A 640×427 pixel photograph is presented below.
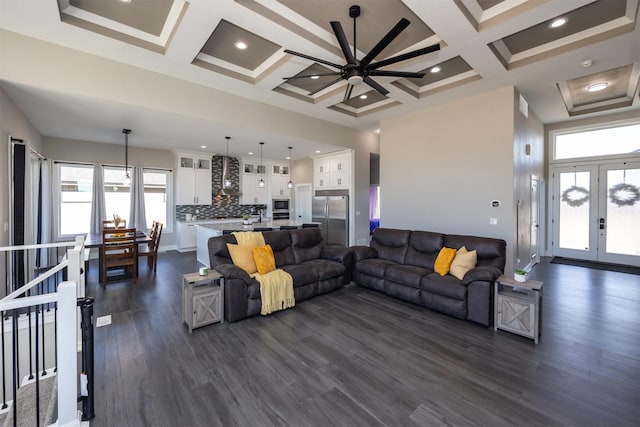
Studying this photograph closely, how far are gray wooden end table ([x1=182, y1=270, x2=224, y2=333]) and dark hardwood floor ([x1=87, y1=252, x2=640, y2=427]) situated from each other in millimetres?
127

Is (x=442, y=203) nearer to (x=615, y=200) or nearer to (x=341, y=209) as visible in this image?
(x=341, y=209)

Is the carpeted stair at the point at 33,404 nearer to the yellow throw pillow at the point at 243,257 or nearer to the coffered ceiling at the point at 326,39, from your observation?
the yellow throw pillow at the point at 243,257

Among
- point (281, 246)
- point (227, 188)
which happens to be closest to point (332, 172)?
point (227, 188)

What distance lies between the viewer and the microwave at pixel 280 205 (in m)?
9.48

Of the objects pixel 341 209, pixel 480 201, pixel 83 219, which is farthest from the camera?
pixel 341 209

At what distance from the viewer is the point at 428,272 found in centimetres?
400

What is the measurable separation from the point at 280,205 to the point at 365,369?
298 inches

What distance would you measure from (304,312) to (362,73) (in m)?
3.05

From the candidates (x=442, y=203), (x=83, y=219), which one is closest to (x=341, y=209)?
(x=442, y=203)

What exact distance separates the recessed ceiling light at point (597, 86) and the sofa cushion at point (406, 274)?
185 inches

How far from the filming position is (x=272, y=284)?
3633 mm

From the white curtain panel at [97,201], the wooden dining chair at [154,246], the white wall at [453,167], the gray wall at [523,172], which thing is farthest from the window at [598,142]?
the white curtain panel at [97,201]

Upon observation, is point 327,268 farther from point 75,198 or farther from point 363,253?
point 75,198

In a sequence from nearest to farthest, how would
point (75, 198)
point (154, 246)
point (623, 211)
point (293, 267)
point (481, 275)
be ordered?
point (481, 275) < point (293, 267) < point (154, 246) < point (623, 211) < point (75, 198)
